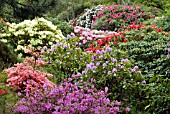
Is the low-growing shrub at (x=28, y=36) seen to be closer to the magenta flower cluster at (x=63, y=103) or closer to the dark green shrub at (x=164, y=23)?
the magenta flower cluster at (x=63, y=103)

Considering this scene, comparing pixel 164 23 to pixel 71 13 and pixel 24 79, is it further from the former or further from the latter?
pixel 71 13

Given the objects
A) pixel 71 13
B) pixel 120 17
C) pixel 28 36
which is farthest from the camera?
pixel 71 13

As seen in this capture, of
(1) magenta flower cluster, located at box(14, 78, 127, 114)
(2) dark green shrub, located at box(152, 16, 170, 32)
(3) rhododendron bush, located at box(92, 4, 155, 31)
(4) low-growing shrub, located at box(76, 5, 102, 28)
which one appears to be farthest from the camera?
(4) low-growing shrub, located at box(76, 5, 102, 28)

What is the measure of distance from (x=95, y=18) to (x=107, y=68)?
14778 millimetres

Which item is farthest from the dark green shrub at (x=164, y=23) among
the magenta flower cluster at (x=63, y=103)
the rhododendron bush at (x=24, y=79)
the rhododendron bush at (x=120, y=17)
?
the magenta flower cluster at (x=63, y=103)

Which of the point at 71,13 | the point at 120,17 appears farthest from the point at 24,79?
the point at 71,13

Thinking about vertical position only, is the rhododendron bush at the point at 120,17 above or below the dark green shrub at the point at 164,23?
below

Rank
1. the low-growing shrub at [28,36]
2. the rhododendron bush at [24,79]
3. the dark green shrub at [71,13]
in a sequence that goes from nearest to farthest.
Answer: the rhododendron bush at [24,79] < the low-growing shrub at [28,36] < the dark green shrub at [71,13]

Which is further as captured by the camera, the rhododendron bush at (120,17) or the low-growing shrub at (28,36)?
the rhododendron bush at (120,17)

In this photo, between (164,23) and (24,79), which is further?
(164,23)

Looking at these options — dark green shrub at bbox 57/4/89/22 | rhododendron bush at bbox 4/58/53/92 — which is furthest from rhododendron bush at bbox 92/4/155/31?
rhododendron bush at bbox 4/58/53/92

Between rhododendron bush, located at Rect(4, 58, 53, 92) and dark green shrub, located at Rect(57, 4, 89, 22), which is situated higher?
rhododendron bush, located at Rect(4, 58, 53, 92)

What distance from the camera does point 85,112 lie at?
4133mm

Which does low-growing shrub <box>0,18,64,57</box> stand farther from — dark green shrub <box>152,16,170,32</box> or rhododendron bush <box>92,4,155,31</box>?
rhododendron bush <box>92,4,155,31</box>
